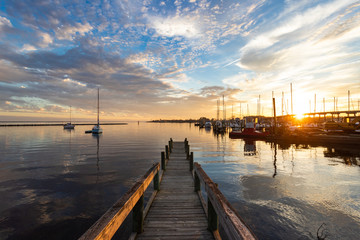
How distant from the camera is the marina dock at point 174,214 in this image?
8.97ft

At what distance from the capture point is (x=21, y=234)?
269 inches

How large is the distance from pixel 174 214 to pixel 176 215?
10cm

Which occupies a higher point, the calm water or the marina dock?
the marina dock

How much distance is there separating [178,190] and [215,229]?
347 cm

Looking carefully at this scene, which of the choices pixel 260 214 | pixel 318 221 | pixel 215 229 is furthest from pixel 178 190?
pixel 318 221

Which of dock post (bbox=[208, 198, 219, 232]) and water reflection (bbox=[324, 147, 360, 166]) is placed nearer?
dock post (bbox=[208, 198, 219, 232])

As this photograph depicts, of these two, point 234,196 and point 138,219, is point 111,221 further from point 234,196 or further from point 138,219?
point 234,196

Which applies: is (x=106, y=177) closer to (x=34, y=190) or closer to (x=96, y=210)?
(x=34, y=190)

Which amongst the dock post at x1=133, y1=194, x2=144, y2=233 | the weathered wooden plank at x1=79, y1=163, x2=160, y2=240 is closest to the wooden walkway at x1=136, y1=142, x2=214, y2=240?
the dock post at x1=133, y1=194, x2=144, y2=233

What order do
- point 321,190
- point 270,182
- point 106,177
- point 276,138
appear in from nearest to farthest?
point 321,190
point 270,182
point 106,177
point 276,138

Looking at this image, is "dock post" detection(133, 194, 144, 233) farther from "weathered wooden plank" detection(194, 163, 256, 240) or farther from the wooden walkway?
"weathered wooden plank" detection(194, 163, 256, 240)

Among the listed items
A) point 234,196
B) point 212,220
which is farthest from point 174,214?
point 234,196

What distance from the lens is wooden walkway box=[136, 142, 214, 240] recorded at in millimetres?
4750

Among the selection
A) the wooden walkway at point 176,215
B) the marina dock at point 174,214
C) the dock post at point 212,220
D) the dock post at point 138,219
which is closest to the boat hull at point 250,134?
the wooden walkway at point 176,215
